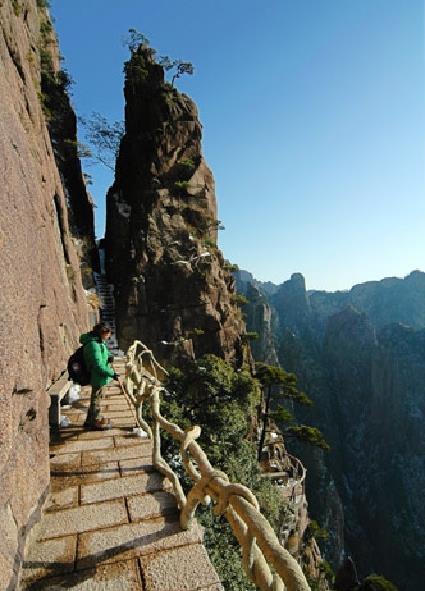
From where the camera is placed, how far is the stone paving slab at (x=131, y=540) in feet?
8.88

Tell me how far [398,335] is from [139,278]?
57.0 m

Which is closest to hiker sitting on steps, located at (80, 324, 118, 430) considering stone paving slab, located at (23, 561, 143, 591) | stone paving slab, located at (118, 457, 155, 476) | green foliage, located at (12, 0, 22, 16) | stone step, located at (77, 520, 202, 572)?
stone paving slab, located at (118, 457, 155, 476)

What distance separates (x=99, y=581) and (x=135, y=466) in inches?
69.3

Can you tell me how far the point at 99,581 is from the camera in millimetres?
2463

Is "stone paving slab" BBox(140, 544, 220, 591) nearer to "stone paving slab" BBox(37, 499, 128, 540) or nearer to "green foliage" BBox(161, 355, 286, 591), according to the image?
"stone paving slab" BBox(37, 499, 128, 540)

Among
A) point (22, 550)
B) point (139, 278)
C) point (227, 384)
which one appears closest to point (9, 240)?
point (22, 550)

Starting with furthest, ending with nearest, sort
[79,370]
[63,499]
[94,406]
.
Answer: [79,370] < [94,406] < [63,499]

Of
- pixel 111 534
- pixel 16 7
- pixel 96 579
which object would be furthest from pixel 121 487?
pixel 16 7

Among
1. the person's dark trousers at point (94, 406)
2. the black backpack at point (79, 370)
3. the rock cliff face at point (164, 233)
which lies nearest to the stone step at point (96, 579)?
the person's dark trousers at point (94, 406)

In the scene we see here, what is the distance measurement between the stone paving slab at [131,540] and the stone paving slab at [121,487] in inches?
21.8

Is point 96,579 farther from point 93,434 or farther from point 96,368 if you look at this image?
point 96,368

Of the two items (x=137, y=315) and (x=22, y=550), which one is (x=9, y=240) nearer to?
(x=22, y=550)

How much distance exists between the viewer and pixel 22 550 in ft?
8.59

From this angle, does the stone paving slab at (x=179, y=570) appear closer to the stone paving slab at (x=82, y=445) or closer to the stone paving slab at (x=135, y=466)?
the stone paving slab at (x=135, y=466)
